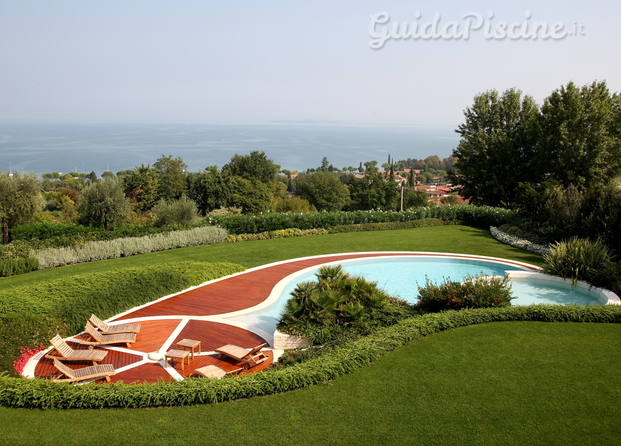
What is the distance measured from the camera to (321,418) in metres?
5.61

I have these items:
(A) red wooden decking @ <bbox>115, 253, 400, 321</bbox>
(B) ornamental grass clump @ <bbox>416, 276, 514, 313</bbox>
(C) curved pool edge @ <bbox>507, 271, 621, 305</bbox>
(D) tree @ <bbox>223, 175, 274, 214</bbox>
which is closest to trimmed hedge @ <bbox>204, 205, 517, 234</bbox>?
(A) red wooden decking @ <bbox>115, 253, 400, 321</bbox>

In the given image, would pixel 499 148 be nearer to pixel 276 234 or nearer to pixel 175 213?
pixel 276 234

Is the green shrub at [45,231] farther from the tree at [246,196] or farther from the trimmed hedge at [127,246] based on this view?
the tree at [246,196]

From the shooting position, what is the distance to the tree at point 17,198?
57.8ft

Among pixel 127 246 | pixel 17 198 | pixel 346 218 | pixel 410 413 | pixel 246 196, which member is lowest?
pixel 246 196

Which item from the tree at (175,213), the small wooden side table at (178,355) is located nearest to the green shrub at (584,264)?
the small wooden side table at (178,355)

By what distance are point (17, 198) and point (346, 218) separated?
13445 millimetres

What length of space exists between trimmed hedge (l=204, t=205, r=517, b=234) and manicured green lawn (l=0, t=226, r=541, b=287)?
4.51 feet

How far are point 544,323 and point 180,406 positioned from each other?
675cm

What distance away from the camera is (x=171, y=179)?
44.4 metres

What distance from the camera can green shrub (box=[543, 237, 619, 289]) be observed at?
11.8 meters

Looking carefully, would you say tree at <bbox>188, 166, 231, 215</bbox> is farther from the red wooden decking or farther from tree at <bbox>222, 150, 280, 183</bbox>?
the red wooden decking

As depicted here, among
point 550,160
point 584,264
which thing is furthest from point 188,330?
point 550,160

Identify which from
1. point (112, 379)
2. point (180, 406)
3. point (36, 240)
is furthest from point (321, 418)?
point (36, 240)
